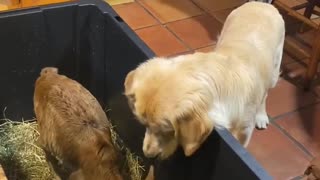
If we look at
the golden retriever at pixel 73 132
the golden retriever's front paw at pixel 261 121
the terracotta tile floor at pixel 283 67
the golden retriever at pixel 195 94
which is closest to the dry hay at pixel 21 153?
the golden retriever at pixel 73 132

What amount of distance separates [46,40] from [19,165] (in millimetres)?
477

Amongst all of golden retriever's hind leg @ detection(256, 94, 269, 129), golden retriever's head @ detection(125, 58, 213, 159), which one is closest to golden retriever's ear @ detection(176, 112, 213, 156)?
golden retriever's head @ detection(125, 58, 213, 159)

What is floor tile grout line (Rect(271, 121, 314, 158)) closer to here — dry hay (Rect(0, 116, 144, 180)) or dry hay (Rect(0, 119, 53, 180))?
dry hay (Rect(0, 116, 144, 180))

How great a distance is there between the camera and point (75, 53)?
1932mm

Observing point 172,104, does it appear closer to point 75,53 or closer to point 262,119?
point 75,53

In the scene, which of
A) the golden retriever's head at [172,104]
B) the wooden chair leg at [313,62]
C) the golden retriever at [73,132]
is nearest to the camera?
the golden retriever's head at [172,104]

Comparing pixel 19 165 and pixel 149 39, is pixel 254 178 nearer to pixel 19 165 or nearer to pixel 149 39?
pixel 19 165

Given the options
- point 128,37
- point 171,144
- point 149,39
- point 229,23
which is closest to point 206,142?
point 171,144

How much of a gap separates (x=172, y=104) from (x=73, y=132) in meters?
0.38

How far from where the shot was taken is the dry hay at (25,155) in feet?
5.85

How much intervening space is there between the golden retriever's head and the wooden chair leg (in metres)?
1.16

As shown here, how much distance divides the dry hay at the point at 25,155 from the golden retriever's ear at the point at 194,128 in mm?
492

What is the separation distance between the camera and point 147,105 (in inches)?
49.8

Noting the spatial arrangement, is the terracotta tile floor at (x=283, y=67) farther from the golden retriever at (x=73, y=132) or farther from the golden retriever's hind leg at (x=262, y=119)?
the golden retriever at (x=73, y=132)
